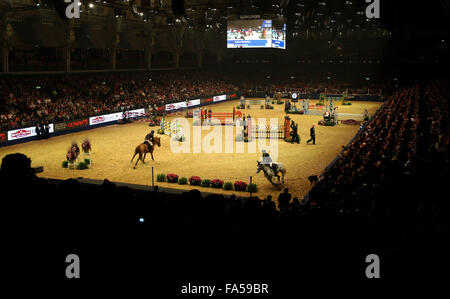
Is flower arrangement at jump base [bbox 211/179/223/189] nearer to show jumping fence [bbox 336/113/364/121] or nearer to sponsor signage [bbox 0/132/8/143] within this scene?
sponsor signage [bbox 0/132/8/143]

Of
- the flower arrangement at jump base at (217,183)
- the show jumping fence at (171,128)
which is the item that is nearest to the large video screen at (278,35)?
the show jumping fence at (171,128)

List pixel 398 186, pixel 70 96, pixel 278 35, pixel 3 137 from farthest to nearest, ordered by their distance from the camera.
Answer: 1. pixel 278 35
2. pixel 70 96
3. pixel 3 137
4. pixel 398 186

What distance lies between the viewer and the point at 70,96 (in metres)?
35.8

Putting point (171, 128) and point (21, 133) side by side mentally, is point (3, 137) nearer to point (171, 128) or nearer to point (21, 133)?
point (21, 133)

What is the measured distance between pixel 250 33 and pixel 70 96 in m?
21.6

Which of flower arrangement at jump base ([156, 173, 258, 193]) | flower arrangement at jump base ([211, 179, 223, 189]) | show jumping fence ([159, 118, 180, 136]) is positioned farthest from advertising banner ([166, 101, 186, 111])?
flower arrangement at jump base ([211, 179, 223, 189])

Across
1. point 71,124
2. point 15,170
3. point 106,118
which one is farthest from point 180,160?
point 15,170

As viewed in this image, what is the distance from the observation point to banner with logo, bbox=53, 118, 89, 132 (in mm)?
30812

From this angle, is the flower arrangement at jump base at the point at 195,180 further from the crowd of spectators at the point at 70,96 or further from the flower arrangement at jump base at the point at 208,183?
the crowd of spectators at the point at 70,96

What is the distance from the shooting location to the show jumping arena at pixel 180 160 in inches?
727

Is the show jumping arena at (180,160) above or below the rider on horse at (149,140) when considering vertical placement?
below

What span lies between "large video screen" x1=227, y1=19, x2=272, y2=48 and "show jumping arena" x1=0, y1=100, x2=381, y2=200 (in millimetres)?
16523

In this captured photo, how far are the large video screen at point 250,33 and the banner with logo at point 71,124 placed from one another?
68.8 ft
